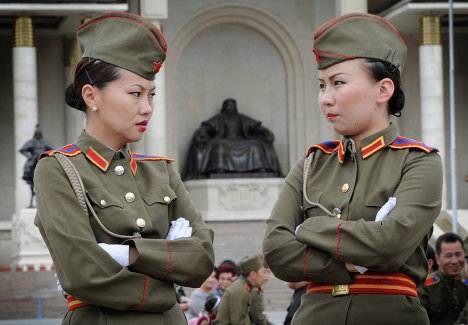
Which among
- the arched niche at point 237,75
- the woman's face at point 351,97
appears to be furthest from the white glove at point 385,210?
the arched niche at point 237,75

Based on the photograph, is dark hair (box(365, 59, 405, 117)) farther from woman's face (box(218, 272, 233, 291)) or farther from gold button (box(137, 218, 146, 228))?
woman's face (box(218, 272, 233, 291))

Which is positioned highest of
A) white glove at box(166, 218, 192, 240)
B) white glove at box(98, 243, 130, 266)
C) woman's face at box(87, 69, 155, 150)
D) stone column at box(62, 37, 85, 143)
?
stone column at box(62, 37, 85, 143)

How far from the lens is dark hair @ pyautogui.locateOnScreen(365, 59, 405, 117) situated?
11.2 ft

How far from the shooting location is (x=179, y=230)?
133 inches

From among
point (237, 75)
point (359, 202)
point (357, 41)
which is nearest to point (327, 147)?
point (359, 202)

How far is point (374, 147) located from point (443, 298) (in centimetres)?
308

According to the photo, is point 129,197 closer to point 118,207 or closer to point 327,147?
point 118,207

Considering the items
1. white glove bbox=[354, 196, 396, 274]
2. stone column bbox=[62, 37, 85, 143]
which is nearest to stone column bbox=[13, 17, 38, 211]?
stone column bbox=[62, 37, 85, 143]

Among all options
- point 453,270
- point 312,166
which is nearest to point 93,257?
point 312,166

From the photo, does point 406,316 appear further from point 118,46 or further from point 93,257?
point 118,46

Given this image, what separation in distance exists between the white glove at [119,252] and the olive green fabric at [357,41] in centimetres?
112

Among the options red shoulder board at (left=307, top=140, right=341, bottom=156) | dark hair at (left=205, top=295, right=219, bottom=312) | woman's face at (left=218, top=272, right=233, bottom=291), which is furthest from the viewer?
woman's face at (left=218, top=272, right=233, bottom=291)

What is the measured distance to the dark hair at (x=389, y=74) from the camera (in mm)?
3416

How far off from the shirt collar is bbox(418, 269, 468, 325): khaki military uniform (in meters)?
3.46
